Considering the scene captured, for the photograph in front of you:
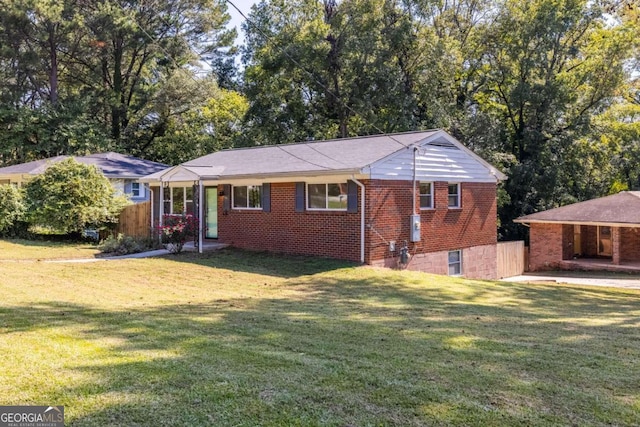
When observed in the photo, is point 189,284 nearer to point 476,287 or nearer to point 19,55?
point 476,287

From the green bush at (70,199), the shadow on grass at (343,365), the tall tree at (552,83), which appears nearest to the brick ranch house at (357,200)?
the green bush at (70,199)

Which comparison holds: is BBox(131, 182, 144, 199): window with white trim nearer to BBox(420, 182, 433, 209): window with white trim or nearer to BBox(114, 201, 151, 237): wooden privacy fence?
BBox(114, 201, 151, 237): wooden privacy fence

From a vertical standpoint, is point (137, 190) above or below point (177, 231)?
above

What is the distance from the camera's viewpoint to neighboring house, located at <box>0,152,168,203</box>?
2750 cm

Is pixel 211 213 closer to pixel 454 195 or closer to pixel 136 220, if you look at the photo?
pixel 136 220

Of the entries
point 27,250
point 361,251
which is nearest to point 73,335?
point 361,251

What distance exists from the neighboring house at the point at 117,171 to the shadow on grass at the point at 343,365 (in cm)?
2093

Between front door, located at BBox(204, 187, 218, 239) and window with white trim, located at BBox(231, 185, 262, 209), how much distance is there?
1.14 meters

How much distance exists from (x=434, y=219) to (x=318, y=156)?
4.32 m

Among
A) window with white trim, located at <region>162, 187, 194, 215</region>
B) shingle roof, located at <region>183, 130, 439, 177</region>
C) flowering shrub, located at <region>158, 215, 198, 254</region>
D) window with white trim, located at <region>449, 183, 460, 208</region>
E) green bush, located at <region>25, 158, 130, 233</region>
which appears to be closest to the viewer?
shingle roof, located at <region>183, 130, 439, 177</region>

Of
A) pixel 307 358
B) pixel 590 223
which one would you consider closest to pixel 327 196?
pixel 307 358

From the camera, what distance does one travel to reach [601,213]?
2173 centimetres

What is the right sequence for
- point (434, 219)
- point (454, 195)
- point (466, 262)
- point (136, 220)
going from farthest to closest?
point (136, 220), point (466, 262), point (454, 195), point (434, 219)

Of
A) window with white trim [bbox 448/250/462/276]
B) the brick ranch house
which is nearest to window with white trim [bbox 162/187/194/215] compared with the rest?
the brick ranch house
